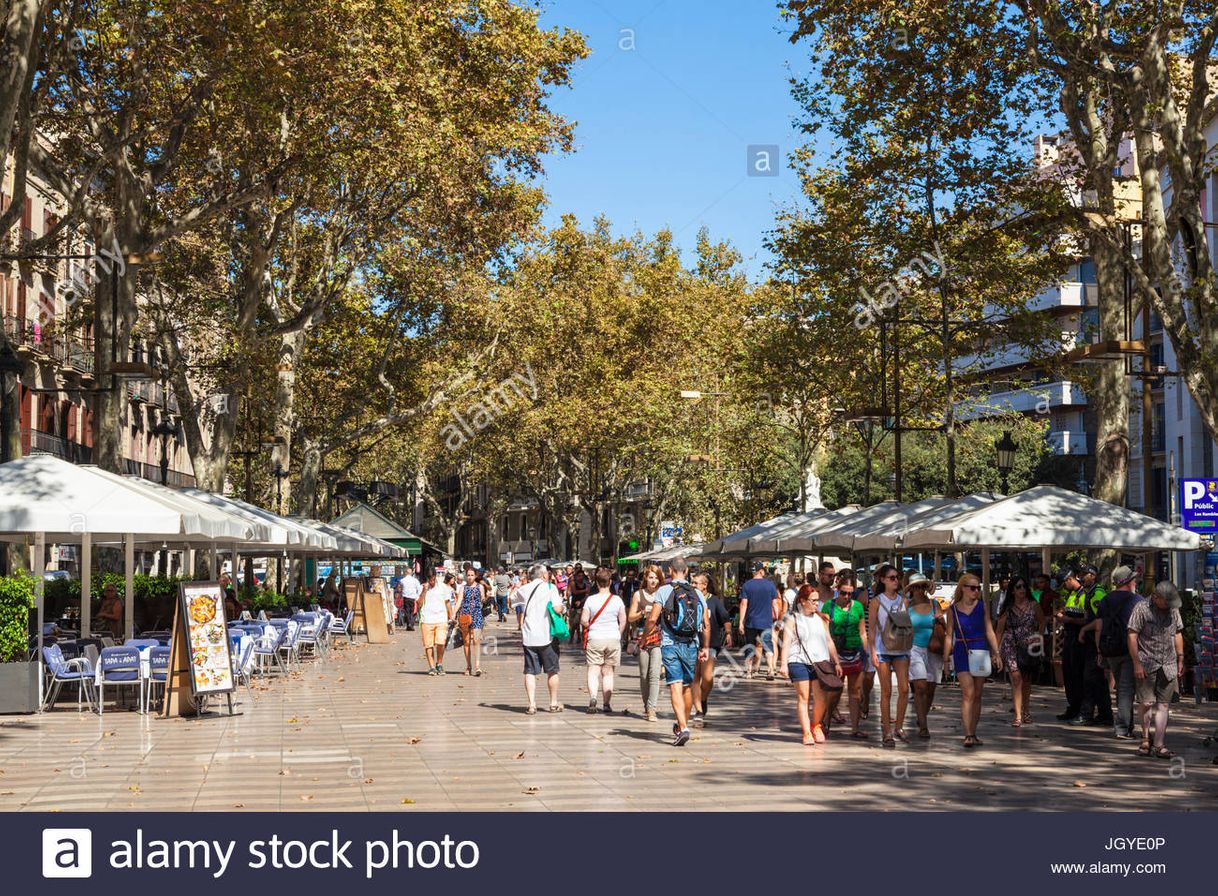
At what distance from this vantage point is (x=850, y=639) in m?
16.0

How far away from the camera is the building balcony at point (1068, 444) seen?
68.4 meters

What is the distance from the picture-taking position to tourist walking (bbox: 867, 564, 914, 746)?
49.9ft

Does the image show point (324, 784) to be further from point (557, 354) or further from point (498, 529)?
point (498, 529)

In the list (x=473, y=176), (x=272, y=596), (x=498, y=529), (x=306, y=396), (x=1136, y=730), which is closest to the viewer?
(x=1136, y=730)

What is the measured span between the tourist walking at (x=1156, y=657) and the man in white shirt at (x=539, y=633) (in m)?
7.08

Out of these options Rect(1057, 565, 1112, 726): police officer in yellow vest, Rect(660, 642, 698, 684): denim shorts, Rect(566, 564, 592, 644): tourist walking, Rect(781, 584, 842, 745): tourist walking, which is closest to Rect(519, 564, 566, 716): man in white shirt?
Rect(660, 642, 698, 684): denim shorts

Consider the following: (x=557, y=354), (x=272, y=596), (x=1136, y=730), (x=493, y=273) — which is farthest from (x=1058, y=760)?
(x=557, y=354)

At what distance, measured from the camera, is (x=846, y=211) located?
2991cm

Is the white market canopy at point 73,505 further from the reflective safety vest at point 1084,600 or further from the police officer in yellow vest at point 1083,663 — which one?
the reflective safety vest at point 1084,600

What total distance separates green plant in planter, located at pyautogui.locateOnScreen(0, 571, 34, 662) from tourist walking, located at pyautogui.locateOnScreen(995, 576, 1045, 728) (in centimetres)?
1061

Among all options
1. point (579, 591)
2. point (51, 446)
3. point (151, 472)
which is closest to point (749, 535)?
point (579, 591)

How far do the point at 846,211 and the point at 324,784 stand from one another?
2006 centimetres

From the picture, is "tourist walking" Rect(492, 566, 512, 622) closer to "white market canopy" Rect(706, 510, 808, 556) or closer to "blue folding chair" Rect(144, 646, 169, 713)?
"white market canopy" Rect(706, 510, 808, 556)

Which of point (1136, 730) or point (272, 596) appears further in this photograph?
point (272, 596)
